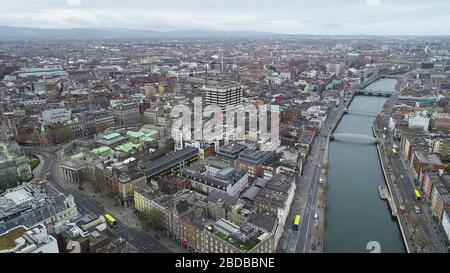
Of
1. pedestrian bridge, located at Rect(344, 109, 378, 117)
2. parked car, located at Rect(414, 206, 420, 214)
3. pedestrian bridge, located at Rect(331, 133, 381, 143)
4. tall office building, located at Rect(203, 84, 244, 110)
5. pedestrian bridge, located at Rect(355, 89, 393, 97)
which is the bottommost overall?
parked car, located at Rect(414, 206, 420, 214)

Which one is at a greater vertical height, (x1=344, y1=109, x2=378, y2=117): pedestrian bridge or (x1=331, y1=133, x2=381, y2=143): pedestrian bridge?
(x1=344, y1=109, x2=378, y2=117): pedestrian bridge

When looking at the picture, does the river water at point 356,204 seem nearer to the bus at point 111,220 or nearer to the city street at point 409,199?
the city street at point 409,199

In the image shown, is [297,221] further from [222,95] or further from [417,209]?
[222,95]

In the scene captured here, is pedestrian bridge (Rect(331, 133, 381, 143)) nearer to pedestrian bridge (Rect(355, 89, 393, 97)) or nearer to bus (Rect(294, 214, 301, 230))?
bus (Rect(294, 214, 301, 230))

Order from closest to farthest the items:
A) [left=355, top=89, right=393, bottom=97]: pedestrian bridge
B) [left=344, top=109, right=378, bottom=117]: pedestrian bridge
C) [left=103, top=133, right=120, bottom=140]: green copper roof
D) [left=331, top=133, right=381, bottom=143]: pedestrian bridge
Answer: [left=103, top=133, right=120, bottom=140]: green copper roof
[left=331, top=133, right=381, bottom=143]: pedestrian bridge
[left=344, top=109, right=378, bottom=117]: pedestrian bridge
[left=355, top=89, right=393, bottom=97]: pedestrian bridge

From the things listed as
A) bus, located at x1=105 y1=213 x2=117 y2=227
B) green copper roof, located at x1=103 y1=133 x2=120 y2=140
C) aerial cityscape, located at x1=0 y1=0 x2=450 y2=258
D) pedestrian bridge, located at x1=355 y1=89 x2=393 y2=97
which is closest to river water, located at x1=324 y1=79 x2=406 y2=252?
aerial cityscape, located at x1=0 y1=0 x2=450 y2=258

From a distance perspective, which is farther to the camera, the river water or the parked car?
the parked car

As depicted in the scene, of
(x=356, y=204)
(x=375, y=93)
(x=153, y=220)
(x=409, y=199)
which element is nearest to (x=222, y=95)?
(x=356, y=204)
